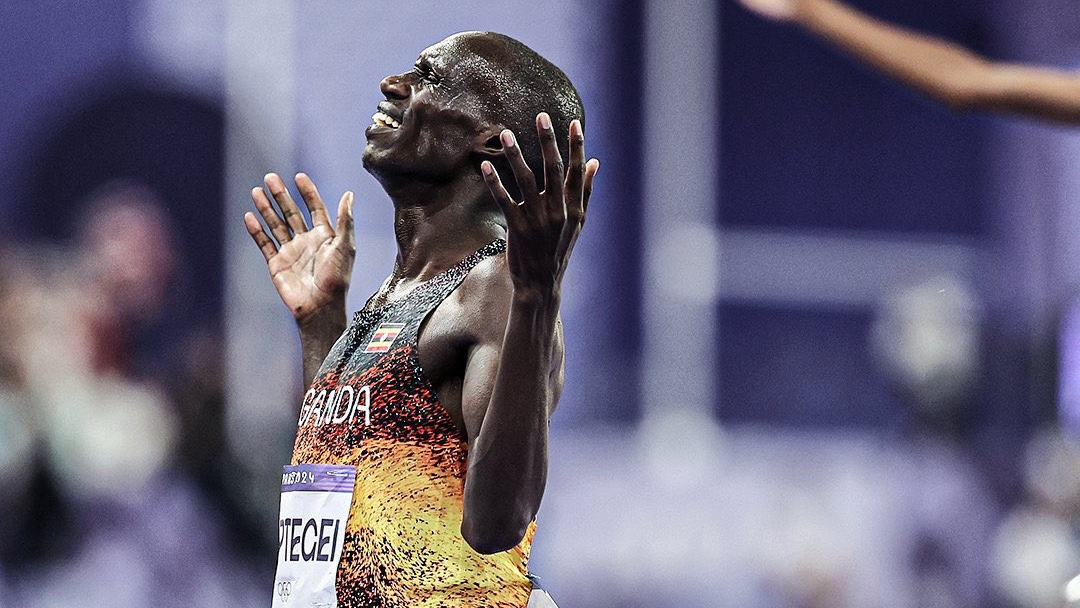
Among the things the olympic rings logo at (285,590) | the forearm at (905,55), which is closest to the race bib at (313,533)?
the olympic rings logo at (285,590)

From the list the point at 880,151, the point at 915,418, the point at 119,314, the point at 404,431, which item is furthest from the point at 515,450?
the point at 880,151

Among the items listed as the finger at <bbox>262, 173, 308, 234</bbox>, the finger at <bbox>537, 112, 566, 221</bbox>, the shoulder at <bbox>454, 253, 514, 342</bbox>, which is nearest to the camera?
the finger at <bbox>537, 112, 566, 221</bbox>

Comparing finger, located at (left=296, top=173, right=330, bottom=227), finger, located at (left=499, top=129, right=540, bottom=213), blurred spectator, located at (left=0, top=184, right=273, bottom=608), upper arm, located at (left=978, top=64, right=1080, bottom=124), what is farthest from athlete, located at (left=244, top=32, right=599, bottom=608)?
blurred spectator, located at (left=0, top=184, right=273, bottom=608)

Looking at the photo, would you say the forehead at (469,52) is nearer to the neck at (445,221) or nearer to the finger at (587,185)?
the neck at (445,221)

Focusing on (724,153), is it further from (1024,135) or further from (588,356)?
(1024,135)

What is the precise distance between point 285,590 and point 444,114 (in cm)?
104

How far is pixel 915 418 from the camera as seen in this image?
10.3 metres

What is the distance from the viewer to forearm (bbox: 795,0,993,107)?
3.65m

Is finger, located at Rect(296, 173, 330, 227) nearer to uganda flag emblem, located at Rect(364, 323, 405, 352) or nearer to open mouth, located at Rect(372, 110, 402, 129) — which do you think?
open mouth, located at Rect(372, 110, 402, 129)

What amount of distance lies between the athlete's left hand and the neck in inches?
27.0

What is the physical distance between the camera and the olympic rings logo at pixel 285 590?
11.0 ft

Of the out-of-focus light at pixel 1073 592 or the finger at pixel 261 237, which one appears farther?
the finger at pixel 261 237

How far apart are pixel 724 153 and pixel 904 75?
8062 millimetres

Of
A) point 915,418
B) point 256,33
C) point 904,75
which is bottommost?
point 915,418
